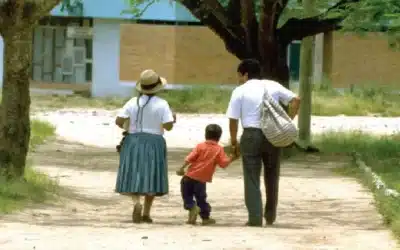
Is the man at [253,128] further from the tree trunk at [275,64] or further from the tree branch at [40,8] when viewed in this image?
the tree trunk at [275,64]

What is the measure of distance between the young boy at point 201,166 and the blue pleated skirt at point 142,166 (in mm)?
274

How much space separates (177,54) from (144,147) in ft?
95.9

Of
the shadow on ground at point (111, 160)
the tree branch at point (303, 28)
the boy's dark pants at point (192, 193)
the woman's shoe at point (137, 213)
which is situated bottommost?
the shadow on ground at point (111, 160)

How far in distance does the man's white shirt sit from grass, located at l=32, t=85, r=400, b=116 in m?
23.5

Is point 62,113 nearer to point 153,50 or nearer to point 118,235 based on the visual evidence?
point 153,50

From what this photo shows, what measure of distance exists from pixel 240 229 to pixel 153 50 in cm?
3019

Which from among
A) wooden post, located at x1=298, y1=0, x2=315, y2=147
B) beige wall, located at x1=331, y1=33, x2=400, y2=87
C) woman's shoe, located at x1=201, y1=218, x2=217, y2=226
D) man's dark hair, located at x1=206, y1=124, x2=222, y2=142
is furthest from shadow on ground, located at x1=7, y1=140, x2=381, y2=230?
beige wall, located at x1=331, y1=33, x2=400, y2=87

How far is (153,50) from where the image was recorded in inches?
1586

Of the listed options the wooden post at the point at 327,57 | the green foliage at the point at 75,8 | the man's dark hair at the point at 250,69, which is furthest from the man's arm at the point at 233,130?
the wooden post at the point at 327,57

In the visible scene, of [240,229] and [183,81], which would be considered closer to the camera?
[240,229]

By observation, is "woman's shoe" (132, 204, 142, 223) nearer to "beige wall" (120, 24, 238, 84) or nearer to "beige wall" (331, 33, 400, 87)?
"beige wall" (120, 24, 238, 84)

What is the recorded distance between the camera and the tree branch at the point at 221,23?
19.9m

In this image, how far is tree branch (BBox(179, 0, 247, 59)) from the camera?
1989 centimetres

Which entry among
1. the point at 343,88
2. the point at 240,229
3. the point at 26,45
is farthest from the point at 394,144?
the point at 343,88
